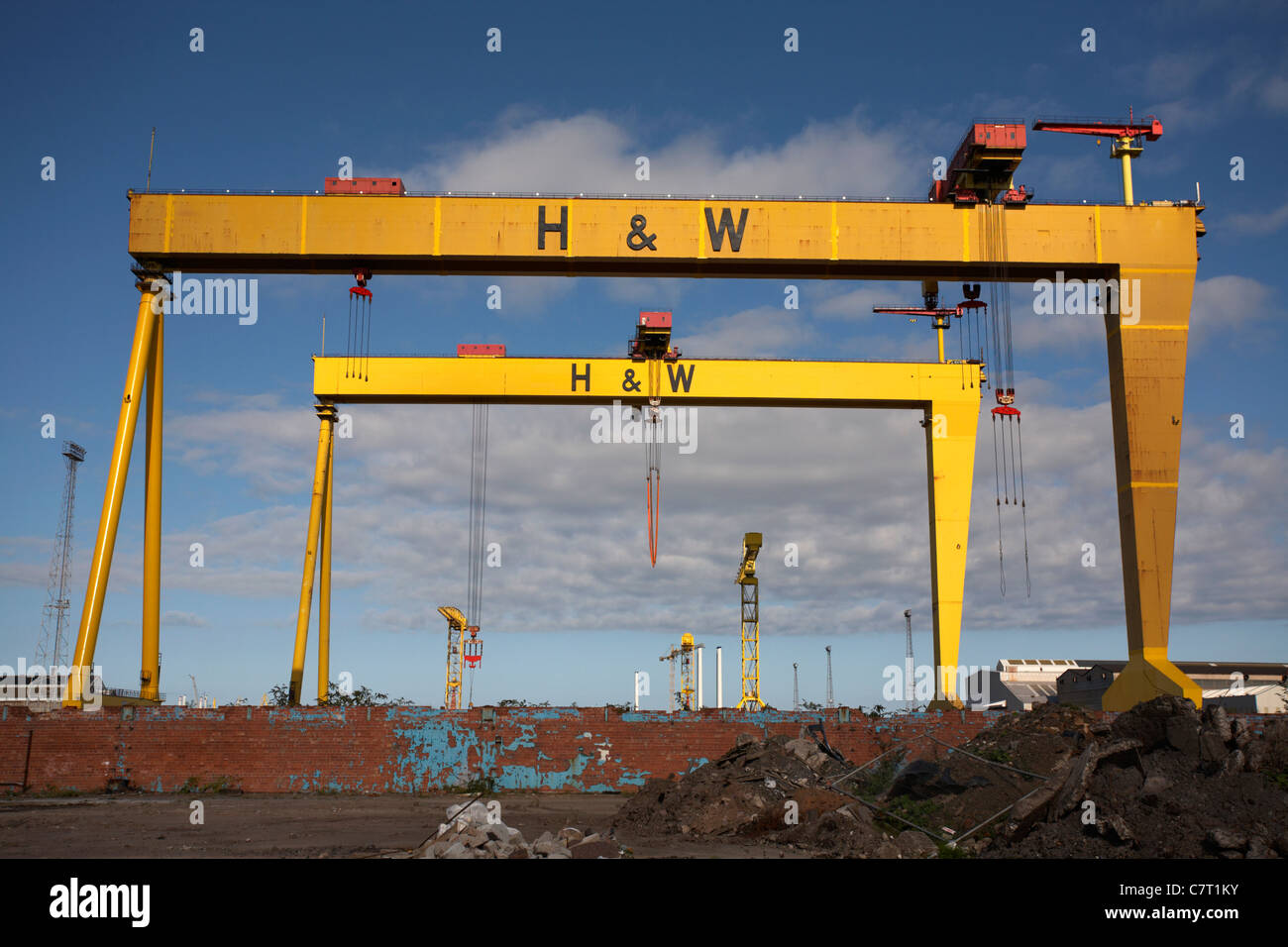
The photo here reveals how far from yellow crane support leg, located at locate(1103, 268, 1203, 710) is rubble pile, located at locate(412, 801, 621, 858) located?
33.7ft

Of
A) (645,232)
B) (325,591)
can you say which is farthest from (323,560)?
(645,232)

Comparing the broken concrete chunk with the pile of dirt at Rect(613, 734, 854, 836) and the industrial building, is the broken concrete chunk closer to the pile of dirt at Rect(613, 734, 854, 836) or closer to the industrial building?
the pile of dirt at Rect(613, 734, 854, 836)

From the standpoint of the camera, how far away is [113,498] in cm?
1551

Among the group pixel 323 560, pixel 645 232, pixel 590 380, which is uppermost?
pixel 645 232

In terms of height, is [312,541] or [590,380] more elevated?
[590,380]

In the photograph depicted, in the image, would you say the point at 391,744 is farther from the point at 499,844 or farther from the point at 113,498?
the point at 499,844

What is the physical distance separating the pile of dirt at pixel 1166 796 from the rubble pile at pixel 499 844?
149 inches

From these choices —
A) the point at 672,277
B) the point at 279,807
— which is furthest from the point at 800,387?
the point at 279,807

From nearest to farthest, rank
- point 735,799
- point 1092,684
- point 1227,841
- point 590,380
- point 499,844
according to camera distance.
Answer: point 1227,841 < point 499,844 < point 735,799 < point 590,380 < point 1092,684

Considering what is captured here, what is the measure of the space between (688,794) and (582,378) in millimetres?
9555

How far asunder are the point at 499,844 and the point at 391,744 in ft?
26.9

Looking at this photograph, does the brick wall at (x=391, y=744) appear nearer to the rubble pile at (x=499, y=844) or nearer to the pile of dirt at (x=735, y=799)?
the pile of dirt at (x=735, y=799)

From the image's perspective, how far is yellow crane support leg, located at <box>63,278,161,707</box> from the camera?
49.6 ft

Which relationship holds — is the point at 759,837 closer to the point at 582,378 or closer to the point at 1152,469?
the point at 1152,469
